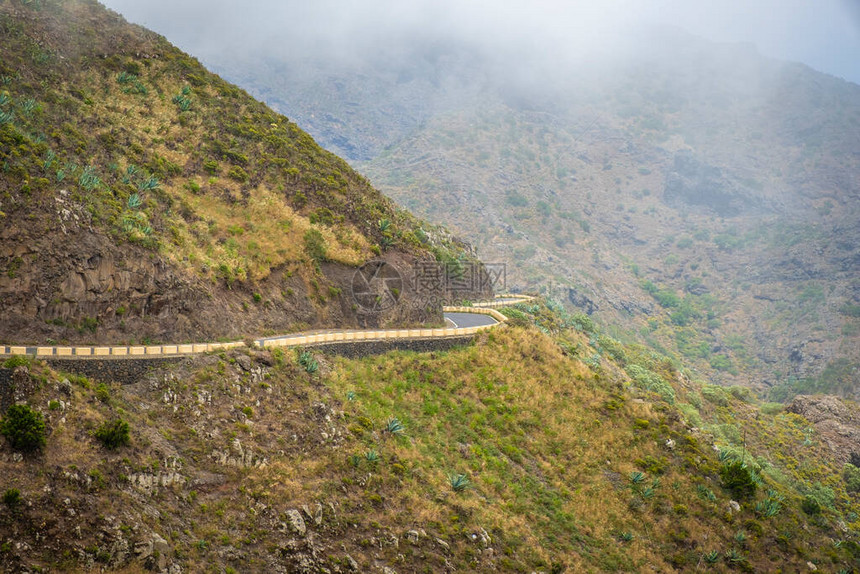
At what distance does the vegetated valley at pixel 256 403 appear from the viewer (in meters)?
19.9

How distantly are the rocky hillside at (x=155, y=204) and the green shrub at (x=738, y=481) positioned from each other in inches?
770

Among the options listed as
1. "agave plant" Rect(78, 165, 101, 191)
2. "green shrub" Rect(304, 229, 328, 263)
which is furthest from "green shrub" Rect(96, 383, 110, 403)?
"green shrub" Rect(304, 229, 328, 263)

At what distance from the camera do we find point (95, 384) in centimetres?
2228

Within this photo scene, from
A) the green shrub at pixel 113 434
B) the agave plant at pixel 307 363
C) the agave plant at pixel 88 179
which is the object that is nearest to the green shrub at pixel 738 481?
the agave plant at pixel 307 363

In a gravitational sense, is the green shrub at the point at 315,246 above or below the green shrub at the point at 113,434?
above

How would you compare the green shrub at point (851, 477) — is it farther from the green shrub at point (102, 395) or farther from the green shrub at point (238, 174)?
the green shrub at point (102, 395)

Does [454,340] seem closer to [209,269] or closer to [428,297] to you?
[428,297]

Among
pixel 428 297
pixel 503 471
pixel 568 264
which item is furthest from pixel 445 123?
pixel 503 471

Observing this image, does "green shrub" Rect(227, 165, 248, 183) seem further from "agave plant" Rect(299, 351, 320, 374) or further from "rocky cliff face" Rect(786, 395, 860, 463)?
"rocky cliff face" Rect(786, 395, 860, 463)

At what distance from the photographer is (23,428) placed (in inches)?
723

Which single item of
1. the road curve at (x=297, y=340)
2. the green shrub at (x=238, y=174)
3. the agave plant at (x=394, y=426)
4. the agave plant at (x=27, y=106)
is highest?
the agave plant at (x=27, y=106)

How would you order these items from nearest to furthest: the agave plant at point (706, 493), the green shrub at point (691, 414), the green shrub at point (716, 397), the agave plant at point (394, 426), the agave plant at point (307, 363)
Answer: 1. the agave plant at point (394, 426)
2. the agave plant at point (307, 363)
3. the agave plant at point (706, 493)
4. the green shrub at point (691, 414)
5. the green shrub at point (716, 397)

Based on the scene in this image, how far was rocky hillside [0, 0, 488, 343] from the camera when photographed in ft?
82.1

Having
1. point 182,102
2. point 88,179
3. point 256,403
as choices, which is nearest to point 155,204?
point 88,179
